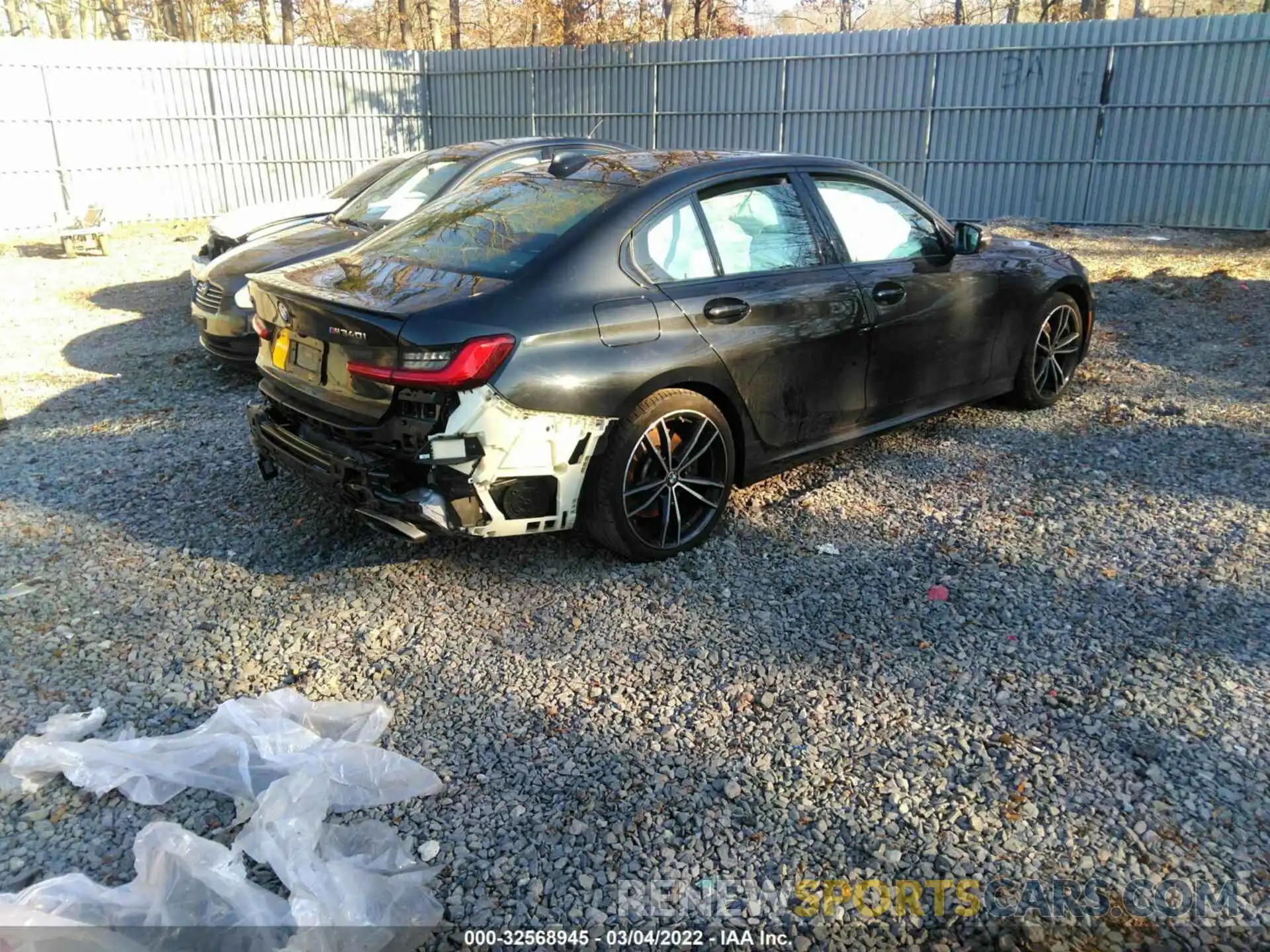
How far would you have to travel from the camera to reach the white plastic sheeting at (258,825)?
2254 millimetres

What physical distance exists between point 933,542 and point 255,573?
306 cm

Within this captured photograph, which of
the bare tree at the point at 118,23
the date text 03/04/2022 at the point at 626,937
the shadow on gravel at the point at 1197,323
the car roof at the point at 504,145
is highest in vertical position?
the bare tree at the point at 118,23

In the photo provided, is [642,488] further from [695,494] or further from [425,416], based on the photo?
[425,416]

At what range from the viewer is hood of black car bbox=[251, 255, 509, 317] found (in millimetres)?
3664

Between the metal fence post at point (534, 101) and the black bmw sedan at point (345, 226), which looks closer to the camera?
the black bmw sedan at point (345, 226)

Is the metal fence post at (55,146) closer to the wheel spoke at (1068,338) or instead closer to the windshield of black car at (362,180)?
the windshield of black car at (362,180)

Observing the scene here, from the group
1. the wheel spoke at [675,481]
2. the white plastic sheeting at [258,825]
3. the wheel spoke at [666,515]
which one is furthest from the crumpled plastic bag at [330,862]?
the wheel spoke at [666,515]

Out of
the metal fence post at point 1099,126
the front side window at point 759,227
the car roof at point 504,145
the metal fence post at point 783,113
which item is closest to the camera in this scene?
the front side window at point 759,227

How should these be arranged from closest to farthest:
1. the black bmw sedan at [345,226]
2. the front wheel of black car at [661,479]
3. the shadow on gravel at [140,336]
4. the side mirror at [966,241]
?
the front wheel of black car at [661,479] → the side mirror at [966,241] → the black bmw sedan at [345,226] → the shadow on gravel at [140,336]

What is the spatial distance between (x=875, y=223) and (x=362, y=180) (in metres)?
5.27

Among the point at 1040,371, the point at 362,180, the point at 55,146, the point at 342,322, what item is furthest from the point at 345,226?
the point at 55,146

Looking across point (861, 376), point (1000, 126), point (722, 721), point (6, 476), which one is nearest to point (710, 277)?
point (861, 376)

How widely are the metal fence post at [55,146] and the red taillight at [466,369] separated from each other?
45.8 ft

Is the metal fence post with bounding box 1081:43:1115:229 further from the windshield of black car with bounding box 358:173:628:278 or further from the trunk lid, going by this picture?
the trunk lid
